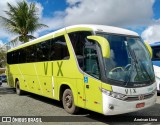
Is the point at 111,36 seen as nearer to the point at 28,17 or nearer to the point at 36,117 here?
the point at 36,117

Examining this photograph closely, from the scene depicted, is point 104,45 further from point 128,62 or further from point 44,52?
point 44,52

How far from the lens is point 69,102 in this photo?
9.08 meters

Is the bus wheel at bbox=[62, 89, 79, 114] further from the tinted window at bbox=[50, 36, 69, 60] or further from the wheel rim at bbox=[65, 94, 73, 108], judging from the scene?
the tinted window at bbox=[50, 36, 69, 60]

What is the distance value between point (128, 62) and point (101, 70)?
93 centimetres

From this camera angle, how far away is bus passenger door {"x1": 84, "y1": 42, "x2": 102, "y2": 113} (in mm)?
7293

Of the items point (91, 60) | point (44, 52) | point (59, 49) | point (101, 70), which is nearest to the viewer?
point (101, 70)

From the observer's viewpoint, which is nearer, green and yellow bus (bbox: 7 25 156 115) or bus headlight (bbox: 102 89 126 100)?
bus headlight (bbox: 102 89 126 100)

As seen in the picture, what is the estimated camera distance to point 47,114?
9219 mm

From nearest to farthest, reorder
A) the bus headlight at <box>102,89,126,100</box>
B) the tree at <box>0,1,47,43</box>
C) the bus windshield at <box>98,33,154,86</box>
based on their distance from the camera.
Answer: the bus headlight at <box>102,89,126,100</box> < the bus windshield at <box>98,33,154,86</box> < the tree at <box>0,1,47,43</box>

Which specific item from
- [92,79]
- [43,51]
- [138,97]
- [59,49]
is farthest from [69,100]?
[43,51]

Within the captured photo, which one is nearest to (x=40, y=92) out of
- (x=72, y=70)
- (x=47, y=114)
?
(x=47, y=114)

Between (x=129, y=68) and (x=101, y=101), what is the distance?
129cm

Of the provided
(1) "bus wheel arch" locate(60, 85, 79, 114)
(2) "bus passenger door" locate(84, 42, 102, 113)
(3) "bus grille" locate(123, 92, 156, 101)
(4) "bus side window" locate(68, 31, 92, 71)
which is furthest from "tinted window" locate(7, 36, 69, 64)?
(3) "bus grille" locate(123, 92, 156, 101)

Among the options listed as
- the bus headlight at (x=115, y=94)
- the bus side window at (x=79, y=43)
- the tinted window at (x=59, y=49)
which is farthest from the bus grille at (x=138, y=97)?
the tinted window at (x=59, y=49)
